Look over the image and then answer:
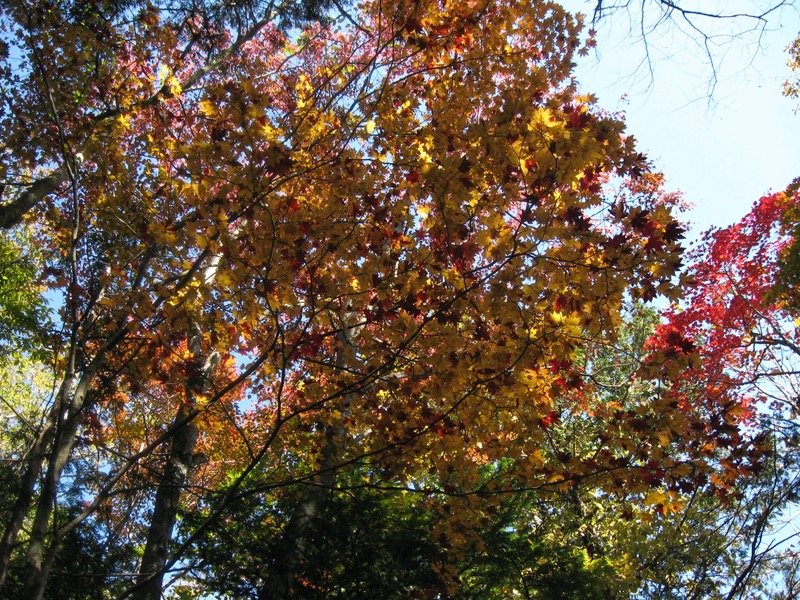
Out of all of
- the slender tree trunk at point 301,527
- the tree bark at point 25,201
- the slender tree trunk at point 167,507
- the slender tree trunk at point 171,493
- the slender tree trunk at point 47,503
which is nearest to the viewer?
the slender tree trunk at point 47,503

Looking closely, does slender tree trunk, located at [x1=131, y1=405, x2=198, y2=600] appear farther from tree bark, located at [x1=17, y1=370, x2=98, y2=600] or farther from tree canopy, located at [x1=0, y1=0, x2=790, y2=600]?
tree bark, located at [x1=17, y1=370, x2=98, y2=600]

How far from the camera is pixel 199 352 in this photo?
6.43 metres

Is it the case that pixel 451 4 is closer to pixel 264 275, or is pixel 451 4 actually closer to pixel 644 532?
pixel 264 275

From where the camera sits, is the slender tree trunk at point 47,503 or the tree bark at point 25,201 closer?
the slender tree trunk at point 47,503

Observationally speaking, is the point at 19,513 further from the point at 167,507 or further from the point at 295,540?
the point at 167,507

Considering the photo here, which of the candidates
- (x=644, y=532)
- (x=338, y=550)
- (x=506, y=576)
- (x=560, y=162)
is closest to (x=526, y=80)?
(x=560, y=162)

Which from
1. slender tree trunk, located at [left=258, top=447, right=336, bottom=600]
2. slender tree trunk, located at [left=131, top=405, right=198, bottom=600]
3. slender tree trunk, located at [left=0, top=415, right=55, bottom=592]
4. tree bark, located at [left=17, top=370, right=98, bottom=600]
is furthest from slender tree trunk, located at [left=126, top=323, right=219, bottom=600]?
slender tree trunk, located at [left=0, top=415, right=55, bottom=592]

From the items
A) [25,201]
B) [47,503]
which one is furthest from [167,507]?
[25,201]

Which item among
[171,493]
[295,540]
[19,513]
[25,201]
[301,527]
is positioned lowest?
[19,513]

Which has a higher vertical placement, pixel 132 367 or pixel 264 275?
pixel 132 367

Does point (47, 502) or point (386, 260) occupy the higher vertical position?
point (386, 260)

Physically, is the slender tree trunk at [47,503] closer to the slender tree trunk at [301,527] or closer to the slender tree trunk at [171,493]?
the slender tree trunk at [171,493]

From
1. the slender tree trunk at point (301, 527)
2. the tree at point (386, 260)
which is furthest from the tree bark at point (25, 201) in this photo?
the slender tree trunk at point (301, 527)

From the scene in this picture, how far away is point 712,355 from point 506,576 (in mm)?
5153
